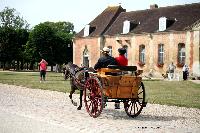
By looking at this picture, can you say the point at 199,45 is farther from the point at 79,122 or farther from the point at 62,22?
the point at 62,22

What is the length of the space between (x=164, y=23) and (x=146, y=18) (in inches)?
175

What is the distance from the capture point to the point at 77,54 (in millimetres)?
54438

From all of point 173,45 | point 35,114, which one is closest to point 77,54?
point 173,45

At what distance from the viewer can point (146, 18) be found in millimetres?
48188

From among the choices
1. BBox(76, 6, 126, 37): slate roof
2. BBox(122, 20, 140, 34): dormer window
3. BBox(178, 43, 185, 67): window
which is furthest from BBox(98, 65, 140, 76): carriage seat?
BBox(76, 6, 126, 37): slate roof

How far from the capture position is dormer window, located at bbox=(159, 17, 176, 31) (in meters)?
44.1

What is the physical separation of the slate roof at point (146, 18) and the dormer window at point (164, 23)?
1.46ft

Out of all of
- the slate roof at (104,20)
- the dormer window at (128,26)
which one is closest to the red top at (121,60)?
the dormer window at (128,26)

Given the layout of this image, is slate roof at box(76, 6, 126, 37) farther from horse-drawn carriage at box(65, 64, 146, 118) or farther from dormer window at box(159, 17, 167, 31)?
horse-drawn carriage at box(65, 64, 146, 118)

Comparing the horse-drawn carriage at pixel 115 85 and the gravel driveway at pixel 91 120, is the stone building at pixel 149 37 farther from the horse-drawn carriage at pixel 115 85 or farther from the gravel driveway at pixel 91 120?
the horse-drawn carriage at pixel 115 85

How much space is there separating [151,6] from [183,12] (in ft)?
28.6

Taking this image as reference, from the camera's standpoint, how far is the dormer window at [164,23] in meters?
44.1

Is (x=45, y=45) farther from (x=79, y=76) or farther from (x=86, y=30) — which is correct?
(x=79, y=76)

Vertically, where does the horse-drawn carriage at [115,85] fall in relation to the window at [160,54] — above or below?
below
